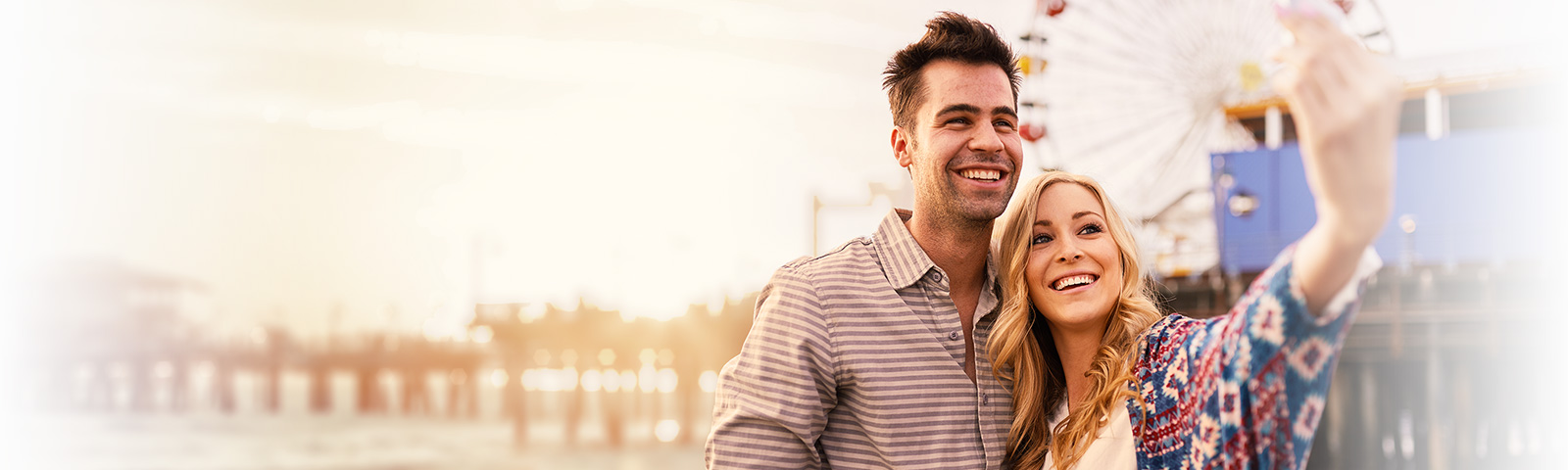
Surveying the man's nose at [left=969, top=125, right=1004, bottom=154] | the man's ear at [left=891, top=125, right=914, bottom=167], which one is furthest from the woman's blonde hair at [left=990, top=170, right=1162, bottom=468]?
the man's ear at [left=891, top=125, right=914, bottom=167]

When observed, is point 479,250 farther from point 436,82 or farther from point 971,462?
→ point 971,462

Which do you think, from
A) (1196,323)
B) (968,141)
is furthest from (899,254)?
(1196,323)

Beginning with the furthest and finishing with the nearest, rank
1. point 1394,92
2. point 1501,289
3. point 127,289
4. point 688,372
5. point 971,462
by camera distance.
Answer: point 127,289 → point 688,372 → point 1501,289 → point 971,462 → point 1394,92

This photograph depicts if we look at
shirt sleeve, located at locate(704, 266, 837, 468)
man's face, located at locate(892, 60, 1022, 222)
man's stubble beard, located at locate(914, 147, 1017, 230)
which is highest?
man's face, located at locate(892, 60, 1022, 222)

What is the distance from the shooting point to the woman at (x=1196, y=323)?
1759 mm

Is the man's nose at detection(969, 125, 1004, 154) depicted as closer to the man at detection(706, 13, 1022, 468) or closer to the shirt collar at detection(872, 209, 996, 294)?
the man at detection(706, 13, 1022, 468)

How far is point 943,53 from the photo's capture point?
3131 millimetres

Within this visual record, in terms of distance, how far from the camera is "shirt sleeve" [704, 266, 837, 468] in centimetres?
294

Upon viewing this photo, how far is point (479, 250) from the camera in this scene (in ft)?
230

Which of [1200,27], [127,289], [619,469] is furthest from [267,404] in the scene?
[1200,27]

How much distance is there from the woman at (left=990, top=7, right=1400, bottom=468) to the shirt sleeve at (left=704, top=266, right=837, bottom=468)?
20.1 inches

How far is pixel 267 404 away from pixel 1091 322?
8186 cm

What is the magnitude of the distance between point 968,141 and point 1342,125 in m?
1.39

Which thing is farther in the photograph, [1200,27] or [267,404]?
[267,404]
